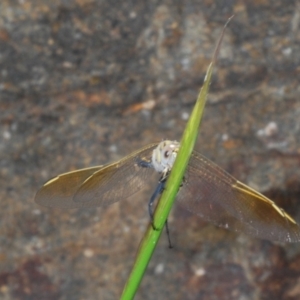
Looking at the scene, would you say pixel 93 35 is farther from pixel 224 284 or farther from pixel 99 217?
pixel 224 284

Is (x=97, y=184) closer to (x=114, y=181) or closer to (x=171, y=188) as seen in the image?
(x=114, y=181)

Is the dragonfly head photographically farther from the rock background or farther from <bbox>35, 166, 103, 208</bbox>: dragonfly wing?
the rock background

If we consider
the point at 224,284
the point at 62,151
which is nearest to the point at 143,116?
the point at 62,151

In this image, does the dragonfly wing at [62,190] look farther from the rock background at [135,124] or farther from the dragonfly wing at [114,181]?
the rock background at [135,124]

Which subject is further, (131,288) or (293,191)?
(293,191)

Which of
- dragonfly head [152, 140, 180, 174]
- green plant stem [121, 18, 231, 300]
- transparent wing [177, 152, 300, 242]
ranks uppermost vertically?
green plant stem [121, 18, 231, 300]

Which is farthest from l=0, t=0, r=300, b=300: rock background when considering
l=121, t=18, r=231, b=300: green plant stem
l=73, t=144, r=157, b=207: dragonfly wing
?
l=121, t=18, r=231, b=300: green plant stem

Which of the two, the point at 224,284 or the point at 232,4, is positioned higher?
the point at 232,4
